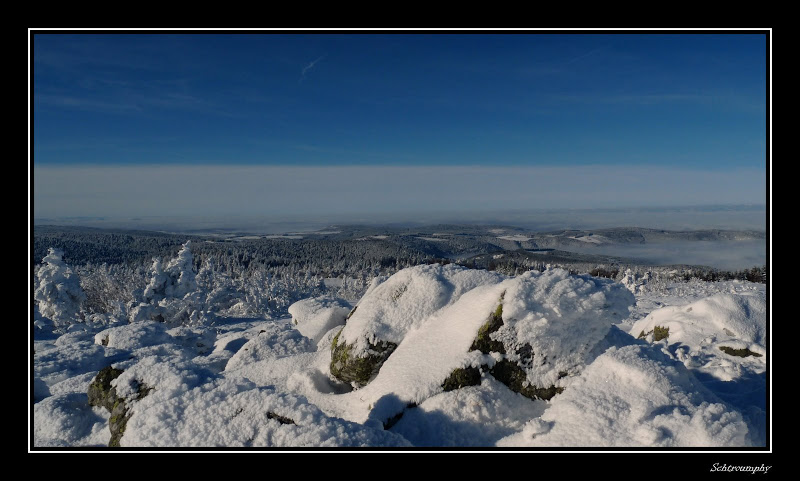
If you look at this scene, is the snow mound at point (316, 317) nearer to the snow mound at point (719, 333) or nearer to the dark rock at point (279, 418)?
the dark rock at point (279, 418)

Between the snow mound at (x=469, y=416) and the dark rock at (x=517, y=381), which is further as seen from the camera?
the dark rock at (x=517, y=381)

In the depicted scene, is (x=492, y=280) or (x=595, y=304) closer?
(x=595, y=304)

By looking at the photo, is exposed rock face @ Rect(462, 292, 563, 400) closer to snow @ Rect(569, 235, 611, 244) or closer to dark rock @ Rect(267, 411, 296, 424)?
dark rock @ Rect(267, 411, 296, 424)

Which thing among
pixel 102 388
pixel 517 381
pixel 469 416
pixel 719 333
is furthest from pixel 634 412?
pixel 102 388

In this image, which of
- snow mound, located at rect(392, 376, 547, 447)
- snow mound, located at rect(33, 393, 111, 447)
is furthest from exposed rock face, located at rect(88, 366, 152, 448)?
snow mound, located at rect(392, 376, 547, 447)

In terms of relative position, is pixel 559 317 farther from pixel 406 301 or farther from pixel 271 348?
pixel 271 348

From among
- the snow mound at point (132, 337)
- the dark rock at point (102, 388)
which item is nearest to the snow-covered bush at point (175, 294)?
the snow mound at point (132, 337)
